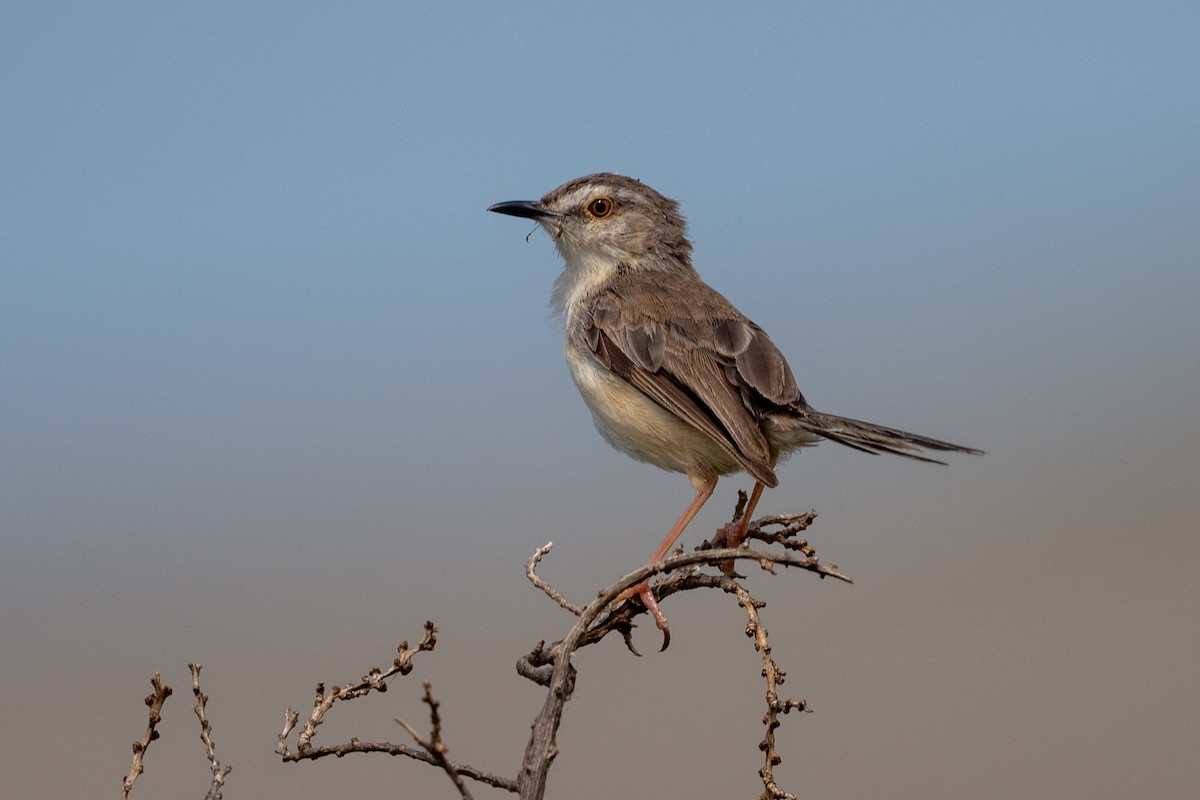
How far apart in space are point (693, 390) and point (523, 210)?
219cm

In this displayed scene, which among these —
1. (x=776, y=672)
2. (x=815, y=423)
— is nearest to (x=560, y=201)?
(x=815, y=423)

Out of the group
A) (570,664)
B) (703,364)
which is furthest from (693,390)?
(570,664)

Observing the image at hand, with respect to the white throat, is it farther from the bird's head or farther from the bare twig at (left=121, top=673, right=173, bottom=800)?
the bare twig at (left=121, top=673, right=173, bottom=800)

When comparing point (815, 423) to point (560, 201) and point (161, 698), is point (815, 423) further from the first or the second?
point (161, 698)

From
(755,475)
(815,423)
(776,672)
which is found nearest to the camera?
(776,672)

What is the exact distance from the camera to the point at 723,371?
571 cm

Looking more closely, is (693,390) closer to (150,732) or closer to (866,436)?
(866,436)

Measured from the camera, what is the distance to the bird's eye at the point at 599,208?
710 cm

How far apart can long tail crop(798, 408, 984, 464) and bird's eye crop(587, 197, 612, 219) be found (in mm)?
2167

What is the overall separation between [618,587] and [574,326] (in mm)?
3187

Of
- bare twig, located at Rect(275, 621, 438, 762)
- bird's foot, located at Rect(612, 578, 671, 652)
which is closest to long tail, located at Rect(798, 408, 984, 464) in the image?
bird's foot, located at Rect(612, 578, 671, 652)

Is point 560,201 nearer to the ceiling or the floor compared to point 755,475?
nearer to the ceiling

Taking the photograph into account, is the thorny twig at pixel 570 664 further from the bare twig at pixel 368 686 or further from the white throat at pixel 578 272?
the white throat at pixel 578 272

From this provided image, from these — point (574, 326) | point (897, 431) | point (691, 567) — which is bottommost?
point (691, 567)
